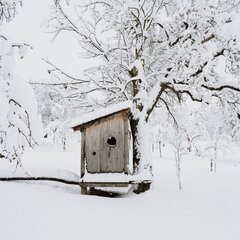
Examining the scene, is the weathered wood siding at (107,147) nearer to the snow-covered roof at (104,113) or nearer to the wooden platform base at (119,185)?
the snow-covered roof at (104,113)

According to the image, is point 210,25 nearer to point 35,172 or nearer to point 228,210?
point 228,210

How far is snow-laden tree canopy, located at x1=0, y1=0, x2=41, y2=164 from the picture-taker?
21.3 ft

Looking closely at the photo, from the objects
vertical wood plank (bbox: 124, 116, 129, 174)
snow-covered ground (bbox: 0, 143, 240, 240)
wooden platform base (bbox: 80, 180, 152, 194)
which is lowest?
snow-covered ground (bbox: 0, 143, 240, 240)

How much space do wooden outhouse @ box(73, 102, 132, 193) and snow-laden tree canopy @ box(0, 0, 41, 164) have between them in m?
4.15

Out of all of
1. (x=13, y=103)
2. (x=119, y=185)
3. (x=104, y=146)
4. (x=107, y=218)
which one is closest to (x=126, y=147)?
(x=104, y=146)

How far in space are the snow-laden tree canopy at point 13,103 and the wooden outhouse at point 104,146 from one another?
13.6 ft

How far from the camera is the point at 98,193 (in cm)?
1255

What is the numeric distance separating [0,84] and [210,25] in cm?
896

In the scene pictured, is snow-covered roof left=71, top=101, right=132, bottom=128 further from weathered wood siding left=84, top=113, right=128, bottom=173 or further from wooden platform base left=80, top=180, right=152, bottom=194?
wooden platform base left=80, top=180, right=152, bottom=194

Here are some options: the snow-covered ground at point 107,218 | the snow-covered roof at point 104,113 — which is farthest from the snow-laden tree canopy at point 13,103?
the snow-covered roof at point 104,113

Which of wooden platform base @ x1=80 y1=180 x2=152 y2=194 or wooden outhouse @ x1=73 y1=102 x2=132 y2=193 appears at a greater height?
wooden outhouse @ x1=73 y1=102 x2=132 y2=193

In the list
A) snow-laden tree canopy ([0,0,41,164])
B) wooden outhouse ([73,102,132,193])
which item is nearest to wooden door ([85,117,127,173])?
wooden outhouse ([73,102,132,193])

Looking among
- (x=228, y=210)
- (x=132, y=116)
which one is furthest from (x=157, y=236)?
(x=132, y=116)

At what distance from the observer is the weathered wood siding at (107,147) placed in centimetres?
1168
